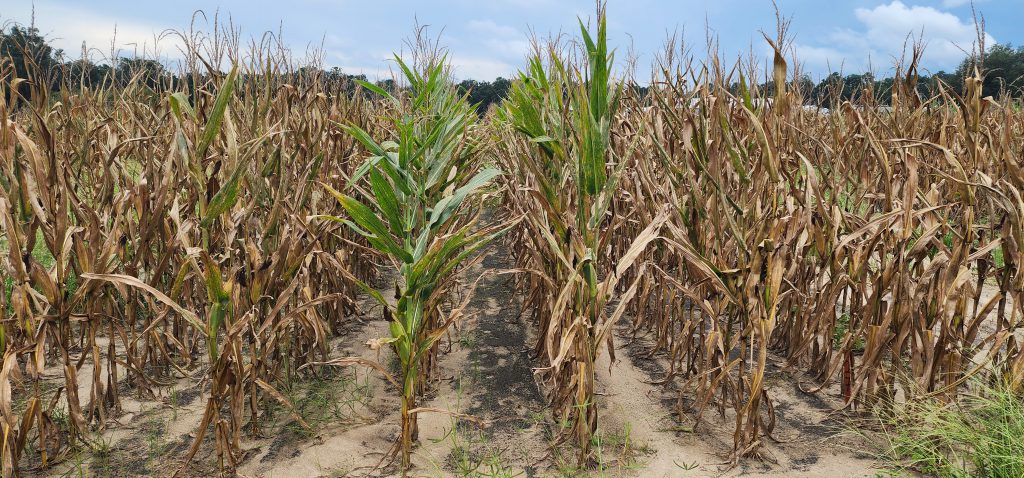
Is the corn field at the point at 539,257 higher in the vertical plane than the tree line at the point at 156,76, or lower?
lower

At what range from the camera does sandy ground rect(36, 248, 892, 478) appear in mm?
2254

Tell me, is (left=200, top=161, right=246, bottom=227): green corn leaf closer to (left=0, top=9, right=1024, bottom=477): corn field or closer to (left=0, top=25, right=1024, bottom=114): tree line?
(left=0, top=9, right=1024, bottom=477): corn field

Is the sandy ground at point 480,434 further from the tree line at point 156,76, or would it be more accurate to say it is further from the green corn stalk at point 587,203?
the tree line at point 156,76

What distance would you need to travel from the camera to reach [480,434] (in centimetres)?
251

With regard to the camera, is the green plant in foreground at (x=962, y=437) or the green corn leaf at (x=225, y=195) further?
the green corn leaf at (x=225, y=195)

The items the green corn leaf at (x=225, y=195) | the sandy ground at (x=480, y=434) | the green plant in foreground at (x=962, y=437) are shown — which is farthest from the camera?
the sandy ground at (x=480, y=434)

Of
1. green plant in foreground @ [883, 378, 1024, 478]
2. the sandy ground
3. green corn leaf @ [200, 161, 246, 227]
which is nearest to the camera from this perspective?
green plant in foreground @ [883, 378, 1024, 478]

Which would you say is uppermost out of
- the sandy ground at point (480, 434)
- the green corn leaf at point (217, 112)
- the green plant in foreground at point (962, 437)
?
the green corn leaf at point (217, 112)

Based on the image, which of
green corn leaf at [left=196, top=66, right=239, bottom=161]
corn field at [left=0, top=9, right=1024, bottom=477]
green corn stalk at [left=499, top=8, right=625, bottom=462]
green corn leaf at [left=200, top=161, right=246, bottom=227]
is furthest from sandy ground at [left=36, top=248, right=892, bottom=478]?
green corn leaf at [left=196, top=66, right=239, bottom=161]

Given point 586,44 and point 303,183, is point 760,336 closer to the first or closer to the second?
point 586,44

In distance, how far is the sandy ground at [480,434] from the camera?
2254 mm

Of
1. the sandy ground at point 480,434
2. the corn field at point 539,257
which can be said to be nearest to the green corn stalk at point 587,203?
the corn field at point 539,257

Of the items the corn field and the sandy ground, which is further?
the sandy ground

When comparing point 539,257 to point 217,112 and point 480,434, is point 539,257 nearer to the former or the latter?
point 480,434
